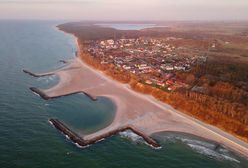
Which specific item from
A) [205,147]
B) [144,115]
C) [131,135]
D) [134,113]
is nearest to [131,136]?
[131,135]

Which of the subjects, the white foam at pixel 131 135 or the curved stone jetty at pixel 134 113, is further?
the curved stone jetty at pixel 134 113

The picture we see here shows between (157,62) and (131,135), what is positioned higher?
(157,62)

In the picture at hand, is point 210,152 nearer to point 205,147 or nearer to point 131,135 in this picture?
point 205,147

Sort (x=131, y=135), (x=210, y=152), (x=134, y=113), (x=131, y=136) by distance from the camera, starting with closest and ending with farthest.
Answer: (x=210, y=152)
(x=131, y=136)
(x=131, y=135)
(x=134, y=113)

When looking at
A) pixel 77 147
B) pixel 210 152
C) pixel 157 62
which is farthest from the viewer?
pixel 157 62

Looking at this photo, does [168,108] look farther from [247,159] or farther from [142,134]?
[247,159]

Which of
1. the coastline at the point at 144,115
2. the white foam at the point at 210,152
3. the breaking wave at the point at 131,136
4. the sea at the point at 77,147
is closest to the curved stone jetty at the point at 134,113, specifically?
the coastline at the point at 144,115

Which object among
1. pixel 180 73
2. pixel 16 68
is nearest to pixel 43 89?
pixel 16 68

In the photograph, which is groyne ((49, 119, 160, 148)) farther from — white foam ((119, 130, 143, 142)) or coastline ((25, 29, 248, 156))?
coastline ((25, 29, 248, 156))

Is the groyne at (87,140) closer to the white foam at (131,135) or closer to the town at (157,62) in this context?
the white foam at (131,135)
